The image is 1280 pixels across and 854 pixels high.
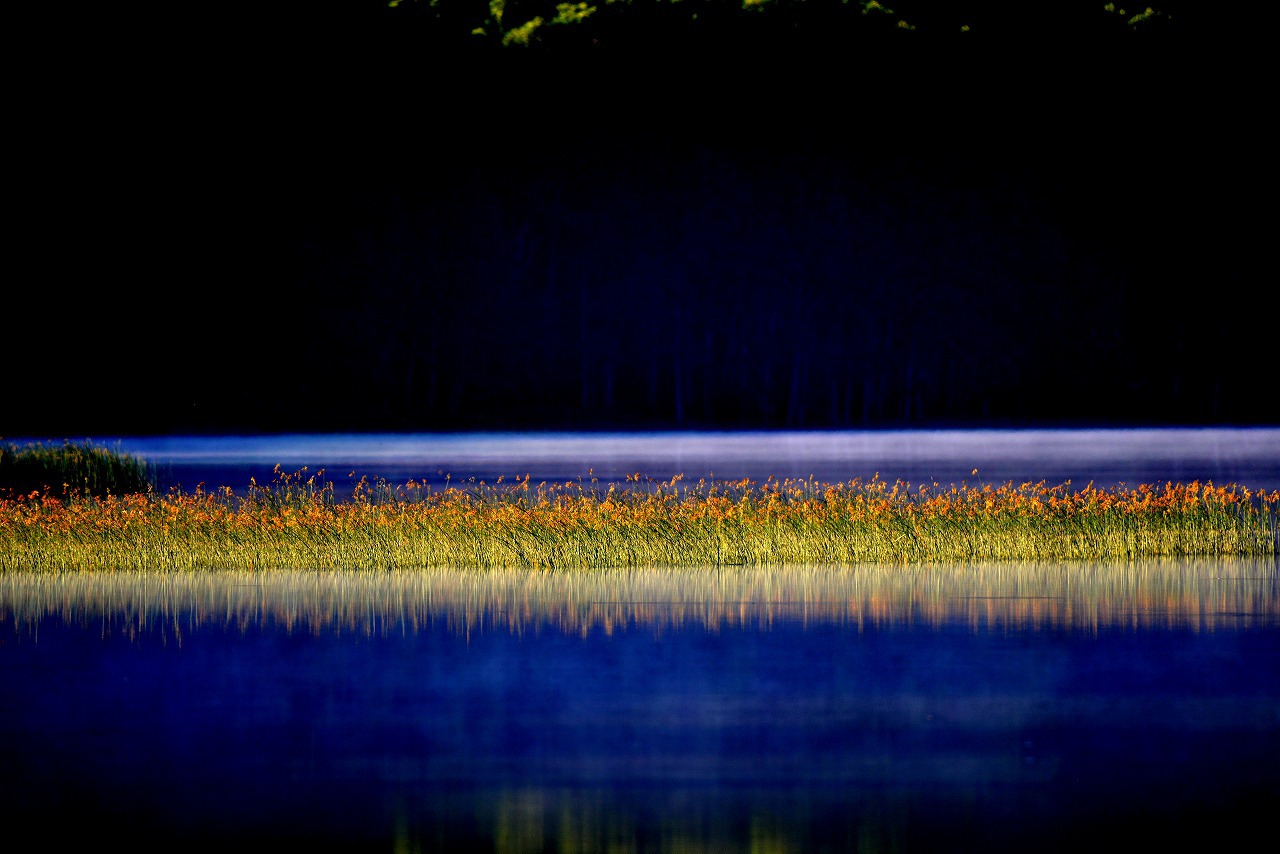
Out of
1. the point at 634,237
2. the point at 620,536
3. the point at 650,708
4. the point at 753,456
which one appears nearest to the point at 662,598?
the point at 620,536

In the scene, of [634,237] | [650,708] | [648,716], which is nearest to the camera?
[648,716]

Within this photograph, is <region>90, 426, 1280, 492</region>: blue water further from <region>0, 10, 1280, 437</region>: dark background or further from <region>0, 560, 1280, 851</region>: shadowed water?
<region>0, 560, 1280, 851</region>: shadowed water

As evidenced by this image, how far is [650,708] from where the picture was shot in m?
10.8

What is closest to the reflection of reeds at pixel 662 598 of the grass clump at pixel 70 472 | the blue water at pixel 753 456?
the grass clump at pixel 70 472

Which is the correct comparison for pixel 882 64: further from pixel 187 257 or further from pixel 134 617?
pixel 134 617

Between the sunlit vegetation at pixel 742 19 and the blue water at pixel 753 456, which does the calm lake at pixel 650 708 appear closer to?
the blue water at pixel 753 456

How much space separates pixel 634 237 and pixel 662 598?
82.1m

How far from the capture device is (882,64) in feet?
335

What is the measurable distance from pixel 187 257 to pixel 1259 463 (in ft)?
209

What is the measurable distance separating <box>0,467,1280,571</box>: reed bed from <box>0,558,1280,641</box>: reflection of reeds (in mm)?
619

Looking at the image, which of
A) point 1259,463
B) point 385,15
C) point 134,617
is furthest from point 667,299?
point 134,617

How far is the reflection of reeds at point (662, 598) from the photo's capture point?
48.1 feet

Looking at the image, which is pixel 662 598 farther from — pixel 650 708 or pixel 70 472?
pixel 70 472

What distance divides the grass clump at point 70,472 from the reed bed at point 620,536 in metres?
9.60
